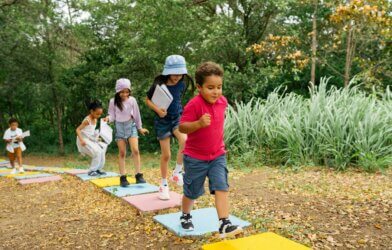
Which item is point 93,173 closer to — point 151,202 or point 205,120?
point 151,202

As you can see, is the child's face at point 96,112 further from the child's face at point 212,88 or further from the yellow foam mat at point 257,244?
the yellow foam mat at point 257,244

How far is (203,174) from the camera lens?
9.76 feet

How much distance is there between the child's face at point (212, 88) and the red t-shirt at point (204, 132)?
72 millimetres

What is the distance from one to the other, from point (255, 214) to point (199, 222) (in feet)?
1.96

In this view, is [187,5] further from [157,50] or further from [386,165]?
[386,165]

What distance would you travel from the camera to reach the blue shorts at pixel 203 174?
9.59 ft

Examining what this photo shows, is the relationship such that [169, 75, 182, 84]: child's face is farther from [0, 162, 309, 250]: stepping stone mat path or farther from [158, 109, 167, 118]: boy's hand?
[0, 162, 309, 250]: stepping stone mat path

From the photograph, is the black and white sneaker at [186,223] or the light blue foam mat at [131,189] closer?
the black and white sneaker at [186,223]

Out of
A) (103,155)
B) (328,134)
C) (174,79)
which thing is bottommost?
(103,155)

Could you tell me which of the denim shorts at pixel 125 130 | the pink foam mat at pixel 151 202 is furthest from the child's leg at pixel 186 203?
the denim shorts at pixel 125 130

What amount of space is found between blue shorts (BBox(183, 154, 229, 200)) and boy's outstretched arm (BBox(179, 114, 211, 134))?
26cm

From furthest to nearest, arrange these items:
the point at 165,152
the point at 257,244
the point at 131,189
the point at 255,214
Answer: the point at 131,189
the point at 165,152
the point at 255,214
the point at 257,244

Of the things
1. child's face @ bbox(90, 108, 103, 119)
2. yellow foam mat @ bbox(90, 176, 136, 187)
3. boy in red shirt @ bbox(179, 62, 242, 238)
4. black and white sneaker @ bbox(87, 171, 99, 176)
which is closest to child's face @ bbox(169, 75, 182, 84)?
boy in red shirt @ bbox(179, 62, 242, 238)

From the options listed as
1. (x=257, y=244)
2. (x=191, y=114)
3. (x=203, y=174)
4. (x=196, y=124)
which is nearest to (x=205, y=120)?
(x=196, y=124)
